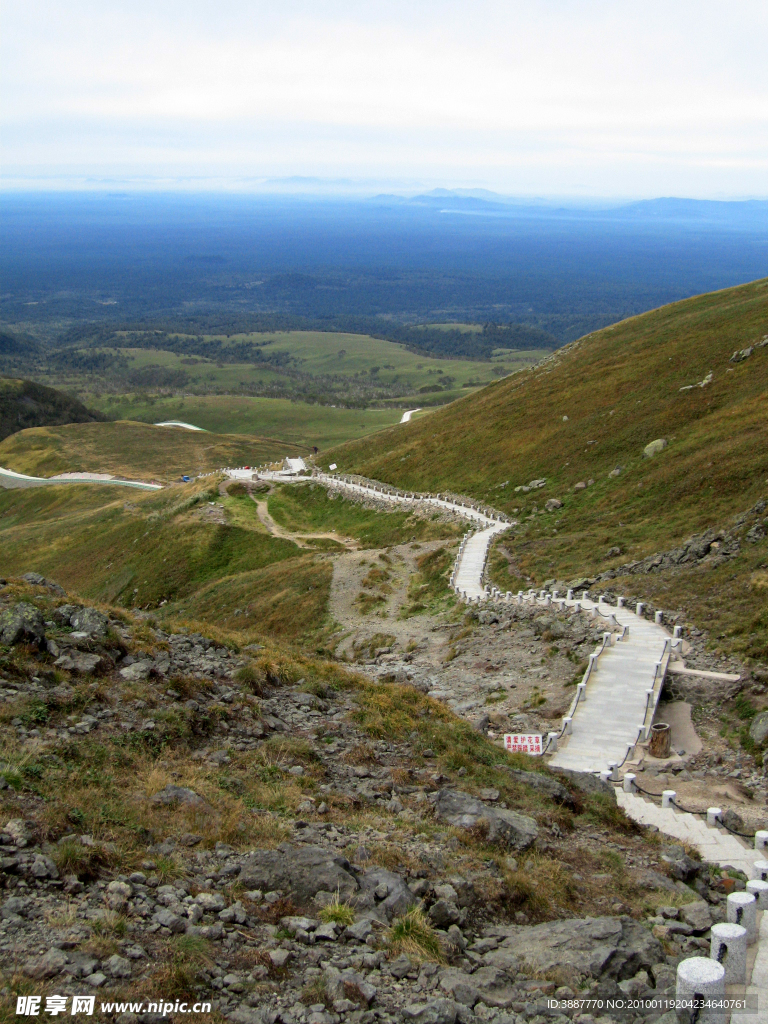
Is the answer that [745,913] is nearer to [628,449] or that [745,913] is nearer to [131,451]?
[628,449]

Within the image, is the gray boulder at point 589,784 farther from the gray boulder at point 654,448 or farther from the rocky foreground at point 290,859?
the gray boulder at point 654,448

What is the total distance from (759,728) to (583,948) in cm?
1285

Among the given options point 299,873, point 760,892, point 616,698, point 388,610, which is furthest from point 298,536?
point 760,892

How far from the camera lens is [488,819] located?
45.9 feet

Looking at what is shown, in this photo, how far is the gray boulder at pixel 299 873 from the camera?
10930 mm

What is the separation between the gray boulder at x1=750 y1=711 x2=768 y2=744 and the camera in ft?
67.5

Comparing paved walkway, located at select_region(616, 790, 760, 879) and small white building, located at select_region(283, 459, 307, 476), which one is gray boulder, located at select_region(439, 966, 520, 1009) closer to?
paved walkway, located at select_region(616, 790, 760, 879)

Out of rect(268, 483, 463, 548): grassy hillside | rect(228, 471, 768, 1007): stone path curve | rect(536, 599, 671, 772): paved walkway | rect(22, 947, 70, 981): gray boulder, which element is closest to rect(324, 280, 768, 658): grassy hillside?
rect(228, 471, 768, 1007): stone path curve

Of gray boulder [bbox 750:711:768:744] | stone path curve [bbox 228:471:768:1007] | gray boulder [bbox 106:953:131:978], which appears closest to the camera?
gray boulder [bbox 106:953:131:978]

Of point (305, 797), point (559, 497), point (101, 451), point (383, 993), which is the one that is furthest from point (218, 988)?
point (101, 451)

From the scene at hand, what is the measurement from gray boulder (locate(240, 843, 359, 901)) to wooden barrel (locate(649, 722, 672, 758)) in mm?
12252

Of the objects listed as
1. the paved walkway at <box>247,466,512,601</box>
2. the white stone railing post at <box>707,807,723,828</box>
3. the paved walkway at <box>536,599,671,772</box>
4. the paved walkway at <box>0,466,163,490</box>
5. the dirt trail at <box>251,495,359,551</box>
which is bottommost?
the paved walkway at <box>0,466,163,490</box>

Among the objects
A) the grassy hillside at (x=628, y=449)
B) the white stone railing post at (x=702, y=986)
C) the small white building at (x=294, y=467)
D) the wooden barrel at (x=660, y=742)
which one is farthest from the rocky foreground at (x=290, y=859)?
the small white building at (x=294, y=467)

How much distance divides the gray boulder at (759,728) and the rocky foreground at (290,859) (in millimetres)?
5869
